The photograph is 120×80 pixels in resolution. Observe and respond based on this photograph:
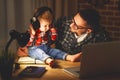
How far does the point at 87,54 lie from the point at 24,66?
57 centimetres

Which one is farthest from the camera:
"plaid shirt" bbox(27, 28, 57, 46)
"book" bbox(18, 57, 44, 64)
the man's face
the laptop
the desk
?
the man's face

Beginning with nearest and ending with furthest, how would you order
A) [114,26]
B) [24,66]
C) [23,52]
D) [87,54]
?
[87,54]
[24,66]
[23,52]
[114,26]

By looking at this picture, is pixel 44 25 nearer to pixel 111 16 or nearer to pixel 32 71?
pixel 32 71

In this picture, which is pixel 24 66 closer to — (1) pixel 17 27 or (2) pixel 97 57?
(2) pixel 97 57

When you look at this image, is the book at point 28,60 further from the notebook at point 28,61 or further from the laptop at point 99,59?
the laptop at point 99,59

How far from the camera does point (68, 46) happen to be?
2.79m

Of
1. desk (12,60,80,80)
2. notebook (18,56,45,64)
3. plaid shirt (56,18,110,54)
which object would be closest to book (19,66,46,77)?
desk (12,60,80,80)

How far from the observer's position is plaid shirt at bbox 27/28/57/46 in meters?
2.41

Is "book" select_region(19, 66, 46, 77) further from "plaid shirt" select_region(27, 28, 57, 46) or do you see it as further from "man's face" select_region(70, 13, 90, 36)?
"man's face" select_region(70, 13, 90, 36)

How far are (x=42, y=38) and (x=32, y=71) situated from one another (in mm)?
573

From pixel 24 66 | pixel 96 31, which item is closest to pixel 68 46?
pixel 96 31

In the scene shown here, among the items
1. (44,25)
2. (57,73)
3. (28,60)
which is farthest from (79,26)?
(57,73)

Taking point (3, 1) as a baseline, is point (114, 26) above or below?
below

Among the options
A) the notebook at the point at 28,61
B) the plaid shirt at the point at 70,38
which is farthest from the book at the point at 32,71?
the plaid shirt at the point at 70,38
